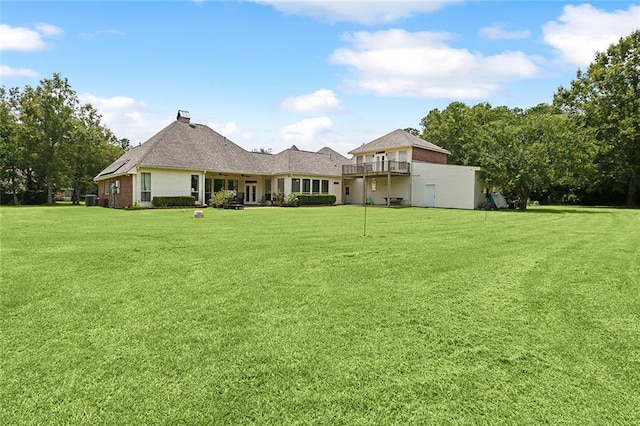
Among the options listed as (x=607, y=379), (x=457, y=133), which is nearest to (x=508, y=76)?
(x=607, y=379)

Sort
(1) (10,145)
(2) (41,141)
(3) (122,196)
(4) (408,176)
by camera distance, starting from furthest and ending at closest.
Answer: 1. (2) (41,141)
2. (1) (10,145)
3. (4) (408,176)
4. (3) (122,196)

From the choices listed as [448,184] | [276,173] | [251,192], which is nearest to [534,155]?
[448,184]

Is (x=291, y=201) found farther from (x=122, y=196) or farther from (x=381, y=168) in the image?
(x=122, y=196)

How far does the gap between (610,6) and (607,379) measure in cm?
1145

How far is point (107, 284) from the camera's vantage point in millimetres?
5062

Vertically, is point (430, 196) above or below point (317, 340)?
above

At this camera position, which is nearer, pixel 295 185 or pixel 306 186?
pixel 295 185

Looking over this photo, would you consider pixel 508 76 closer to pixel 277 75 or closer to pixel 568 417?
pixel 277 75

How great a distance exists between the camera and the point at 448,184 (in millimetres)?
27250

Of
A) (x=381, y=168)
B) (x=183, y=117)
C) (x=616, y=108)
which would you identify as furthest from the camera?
(x=616, y=108)

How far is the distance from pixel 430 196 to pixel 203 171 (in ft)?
54.3

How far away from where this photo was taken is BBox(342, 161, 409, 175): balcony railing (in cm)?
2909

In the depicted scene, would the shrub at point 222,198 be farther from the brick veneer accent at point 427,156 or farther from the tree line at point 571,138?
the tree line at point 571,138

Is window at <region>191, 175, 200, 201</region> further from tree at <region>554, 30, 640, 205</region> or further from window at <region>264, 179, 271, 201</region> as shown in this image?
tree at <region>554, 30, 640, 205</region>
